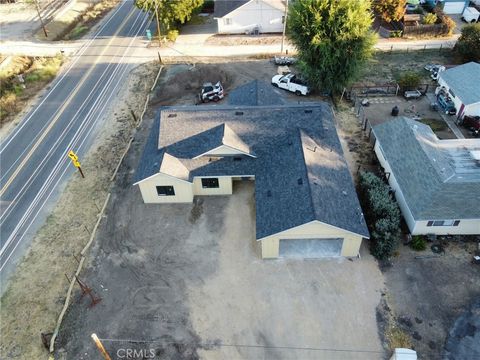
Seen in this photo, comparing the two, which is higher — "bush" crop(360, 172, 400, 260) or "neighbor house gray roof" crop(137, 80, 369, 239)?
"neighbor house gray roof" crop(137, 80, 369, 239)

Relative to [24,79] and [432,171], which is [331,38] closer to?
[432,171]

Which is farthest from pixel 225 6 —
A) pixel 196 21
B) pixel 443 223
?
pixel 443 223

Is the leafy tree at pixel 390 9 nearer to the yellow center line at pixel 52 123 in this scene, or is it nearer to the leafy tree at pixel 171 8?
the leafy tree at pixel 171 8

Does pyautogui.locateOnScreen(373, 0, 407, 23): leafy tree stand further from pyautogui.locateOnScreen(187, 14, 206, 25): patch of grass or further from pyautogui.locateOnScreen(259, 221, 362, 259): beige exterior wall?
pyautogui.locateOnScreen(259, 221, 362, 259): beige exterior wall

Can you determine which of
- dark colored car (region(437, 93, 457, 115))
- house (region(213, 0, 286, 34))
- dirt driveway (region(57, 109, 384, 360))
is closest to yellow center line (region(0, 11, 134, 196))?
dirt driveway (region(57, 109, 384, 360))

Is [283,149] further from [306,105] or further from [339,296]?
[339,296]
